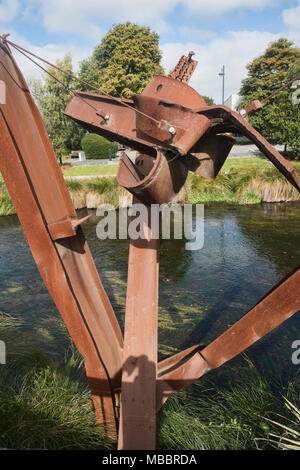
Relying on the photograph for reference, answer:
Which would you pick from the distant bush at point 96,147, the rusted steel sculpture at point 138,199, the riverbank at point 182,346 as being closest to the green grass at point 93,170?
the distant bush at point 96,147

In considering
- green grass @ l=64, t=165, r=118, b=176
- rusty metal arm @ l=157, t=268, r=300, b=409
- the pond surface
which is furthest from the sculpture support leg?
green grass @ l=64, t=165, r=118, b=176

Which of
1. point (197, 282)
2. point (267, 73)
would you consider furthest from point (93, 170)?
point (267, 73)

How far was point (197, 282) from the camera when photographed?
8.08m

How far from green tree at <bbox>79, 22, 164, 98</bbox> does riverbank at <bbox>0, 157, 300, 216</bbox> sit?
23387 millimetres

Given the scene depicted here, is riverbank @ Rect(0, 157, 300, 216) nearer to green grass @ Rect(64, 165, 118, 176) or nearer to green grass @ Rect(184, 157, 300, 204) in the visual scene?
green grass @ Rect(184, 157, 300, 204)

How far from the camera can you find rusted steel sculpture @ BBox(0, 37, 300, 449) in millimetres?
2344

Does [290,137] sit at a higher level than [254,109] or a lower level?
higher

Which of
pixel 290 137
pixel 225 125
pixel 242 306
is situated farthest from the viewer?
pixel 290 137

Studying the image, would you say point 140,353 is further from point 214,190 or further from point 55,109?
point 55,109

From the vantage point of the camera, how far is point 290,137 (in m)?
23.8
